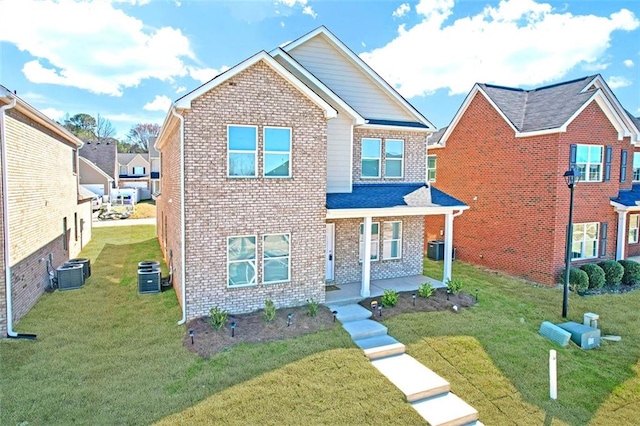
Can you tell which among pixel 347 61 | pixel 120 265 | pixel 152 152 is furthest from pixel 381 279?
pixel 152 152

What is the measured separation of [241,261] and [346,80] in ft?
27.0

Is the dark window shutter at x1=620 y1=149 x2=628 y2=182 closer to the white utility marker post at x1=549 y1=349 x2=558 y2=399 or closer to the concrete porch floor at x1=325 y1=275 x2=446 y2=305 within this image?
the concrete porch floor at x1=325 y1=275 x2=446 y2=305

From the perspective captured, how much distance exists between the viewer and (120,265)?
17219 millimetres

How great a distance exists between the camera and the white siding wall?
1381 centimetres

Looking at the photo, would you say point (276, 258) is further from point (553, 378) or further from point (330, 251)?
point (553, 378)

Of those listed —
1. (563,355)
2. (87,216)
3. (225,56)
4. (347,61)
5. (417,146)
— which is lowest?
(563,355)

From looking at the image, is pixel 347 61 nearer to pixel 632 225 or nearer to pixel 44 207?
pixel 44 207

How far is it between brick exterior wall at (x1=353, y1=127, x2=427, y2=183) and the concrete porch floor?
12.9 ft

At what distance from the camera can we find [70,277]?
43.7 feet

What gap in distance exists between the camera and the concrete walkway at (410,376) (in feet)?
22.7

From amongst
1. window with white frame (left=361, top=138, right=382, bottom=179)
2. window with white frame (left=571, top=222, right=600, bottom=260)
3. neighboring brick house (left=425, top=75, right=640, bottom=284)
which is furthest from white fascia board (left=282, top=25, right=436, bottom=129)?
window with white frame (left=571, top=222, right=600, bottom=260)

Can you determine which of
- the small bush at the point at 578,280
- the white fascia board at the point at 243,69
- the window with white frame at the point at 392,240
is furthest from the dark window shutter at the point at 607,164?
the white fascia board at the point at 243,69

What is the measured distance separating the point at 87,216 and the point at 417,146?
68.8 ft

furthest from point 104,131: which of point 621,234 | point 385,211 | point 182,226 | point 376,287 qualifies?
point 621,234
